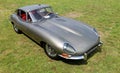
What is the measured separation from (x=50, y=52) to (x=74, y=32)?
44.4 inches

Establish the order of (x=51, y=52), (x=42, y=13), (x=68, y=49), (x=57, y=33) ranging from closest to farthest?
(x=68, y=49) < (x=57, y=33) < (x=51, y=52) < (x=42, y=13)

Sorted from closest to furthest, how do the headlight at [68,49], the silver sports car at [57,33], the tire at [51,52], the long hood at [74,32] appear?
the headlight at [68,49], the silver sports car at [57,33], the long hood at [74,32], the tire at [51,52]

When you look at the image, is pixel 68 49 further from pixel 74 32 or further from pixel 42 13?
pixel 42 13

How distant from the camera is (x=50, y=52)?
6633mm

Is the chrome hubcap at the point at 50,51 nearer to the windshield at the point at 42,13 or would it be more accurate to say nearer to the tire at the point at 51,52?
the tire at the point at 51,52

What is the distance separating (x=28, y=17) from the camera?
7.68 m

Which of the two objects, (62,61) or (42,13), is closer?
(62,61)

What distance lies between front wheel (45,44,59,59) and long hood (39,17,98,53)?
553 millimetres

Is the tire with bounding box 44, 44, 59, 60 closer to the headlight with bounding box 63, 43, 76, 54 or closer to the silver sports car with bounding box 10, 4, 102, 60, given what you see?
the silver sports car with bounding box 10, 4, 102, 60

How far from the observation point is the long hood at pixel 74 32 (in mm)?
6077

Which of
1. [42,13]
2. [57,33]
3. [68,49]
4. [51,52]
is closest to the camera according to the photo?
[68,49]

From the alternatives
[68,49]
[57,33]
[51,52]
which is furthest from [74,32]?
[51,52]

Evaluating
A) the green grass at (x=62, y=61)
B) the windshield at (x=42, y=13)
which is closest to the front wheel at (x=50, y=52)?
the green grass at (x=62, y=61)

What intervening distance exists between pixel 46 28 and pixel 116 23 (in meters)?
4.60
